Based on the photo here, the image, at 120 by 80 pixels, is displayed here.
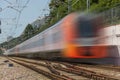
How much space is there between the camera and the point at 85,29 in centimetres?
1808

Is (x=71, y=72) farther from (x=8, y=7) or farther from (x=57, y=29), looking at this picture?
(x=8, y=7)

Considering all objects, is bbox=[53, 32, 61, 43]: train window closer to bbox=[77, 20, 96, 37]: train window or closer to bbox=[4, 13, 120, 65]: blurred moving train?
bbox=[4, 13, 120, 65]: blurred moving train

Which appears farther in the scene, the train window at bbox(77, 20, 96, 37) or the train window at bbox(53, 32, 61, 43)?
the train window at bbox(53, 32, 61, 43)

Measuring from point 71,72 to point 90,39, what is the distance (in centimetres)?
354

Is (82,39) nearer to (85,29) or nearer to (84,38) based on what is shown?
(84,38)

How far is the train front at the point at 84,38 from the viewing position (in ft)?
56.3

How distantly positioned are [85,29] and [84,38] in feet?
2.15

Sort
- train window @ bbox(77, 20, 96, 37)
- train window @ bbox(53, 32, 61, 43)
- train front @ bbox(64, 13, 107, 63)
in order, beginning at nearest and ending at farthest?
train front @ bbox(64, 13, 107, 63), train window @ bbox(77, 20, 96, 37), train window @ bbox(53, 32, 61, 43)

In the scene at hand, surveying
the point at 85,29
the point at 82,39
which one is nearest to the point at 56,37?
the point at 85,29

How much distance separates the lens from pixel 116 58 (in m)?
26.7

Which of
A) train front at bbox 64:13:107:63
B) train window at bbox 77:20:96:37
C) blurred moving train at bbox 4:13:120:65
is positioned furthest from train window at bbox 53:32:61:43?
train window at bbox 77:20:96:37

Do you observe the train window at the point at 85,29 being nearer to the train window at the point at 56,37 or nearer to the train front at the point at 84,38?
the train front at the point at 84,38

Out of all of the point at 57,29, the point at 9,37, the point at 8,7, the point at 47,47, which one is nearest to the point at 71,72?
the point at 57,29

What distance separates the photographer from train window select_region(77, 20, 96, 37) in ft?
58.2
